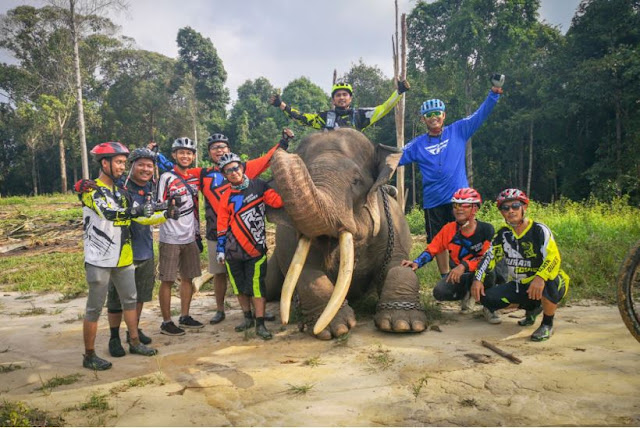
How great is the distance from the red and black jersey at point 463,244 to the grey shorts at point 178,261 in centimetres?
234

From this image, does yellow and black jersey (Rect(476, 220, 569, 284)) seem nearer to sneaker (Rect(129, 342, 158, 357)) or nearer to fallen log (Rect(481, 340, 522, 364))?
fallen log (Rect(481, 340, 522, 364))

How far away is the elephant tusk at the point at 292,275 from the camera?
12.8 ft

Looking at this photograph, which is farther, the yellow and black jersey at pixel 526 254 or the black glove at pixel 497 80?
the black glove at pixel 497 80

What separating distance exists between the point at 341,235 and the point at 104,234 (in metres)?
1.97

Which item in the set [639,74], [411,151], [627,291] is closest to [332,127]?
[411,151]

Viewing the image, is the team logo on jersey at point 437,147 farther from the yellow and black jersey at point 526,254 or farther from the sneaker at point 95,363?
the sneaker at point 95,363

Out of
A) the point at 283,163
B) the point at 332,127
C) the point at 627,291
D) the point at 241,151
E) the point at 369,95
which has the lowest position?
the point at 627,291

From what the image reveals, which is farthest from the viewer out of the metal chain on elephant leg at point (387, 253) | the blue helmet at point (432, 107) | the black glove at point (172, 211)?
the blue helmet at point (432, 107)

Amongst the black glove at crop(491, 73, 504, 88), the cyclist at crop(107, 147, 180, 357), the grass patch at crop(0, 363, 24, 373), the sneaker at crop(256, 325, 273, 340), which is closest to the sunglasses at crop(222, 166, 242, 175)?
the cyclist at crop(107, 147, 180, 357)

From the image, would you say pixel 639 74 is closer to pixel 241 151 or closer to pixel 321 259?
pixel 321 259

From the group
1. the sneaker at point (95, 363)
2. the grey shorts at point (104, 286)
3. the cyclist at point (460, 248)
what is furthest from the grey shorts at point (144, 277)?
the cyclist at point (460, 248)

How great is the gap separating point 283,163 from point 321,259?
1297mm

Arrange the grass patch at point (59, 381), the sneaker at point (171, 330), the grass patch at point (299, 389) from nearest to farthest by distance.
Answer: the grass patch at point (299, 389) < the grass patch at point (59, 381) < the sneaker at point (171, 330)

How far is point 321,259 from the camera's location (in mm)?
4656
